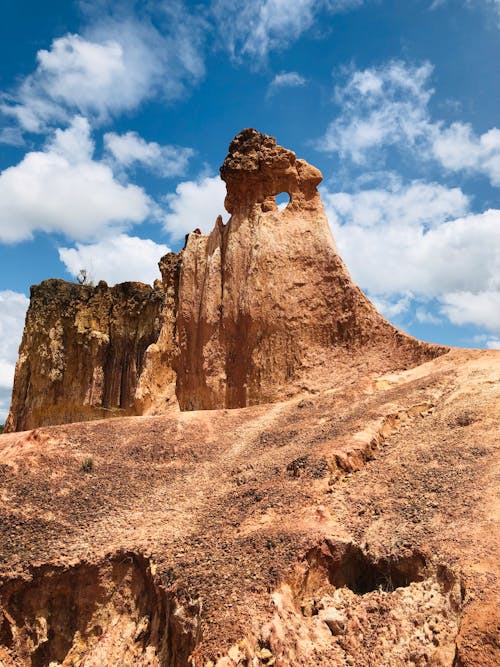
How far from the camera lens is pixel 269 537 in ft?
21.2

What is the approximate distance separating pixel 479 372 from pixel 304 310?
537 centimetres

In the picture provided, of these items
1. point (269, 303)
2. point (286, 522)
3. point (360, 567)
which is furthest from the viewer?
point (269, 303)

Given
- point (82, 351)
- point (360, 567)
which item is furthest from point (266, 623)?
point (82, 351)

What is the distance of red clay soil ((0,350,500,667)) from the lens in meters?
4.97

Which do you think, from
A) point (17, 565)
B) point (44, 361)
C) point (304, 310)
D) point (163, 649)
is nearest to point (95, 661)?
point (163, 649)

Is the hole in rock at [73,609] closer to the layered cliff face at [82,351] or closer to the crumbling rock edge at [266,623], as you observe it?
the crumbling rock edge at [266,623]

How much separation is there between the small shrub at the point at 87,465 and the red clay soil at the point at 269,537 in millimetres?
25

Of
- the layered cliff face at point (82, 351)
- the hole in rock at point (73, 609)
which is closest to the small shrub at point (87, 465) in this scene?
the hole in rock at point (73, 609)

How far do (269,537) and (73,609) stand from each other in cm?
286

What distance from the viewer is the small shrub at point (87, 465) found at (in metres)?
9.24

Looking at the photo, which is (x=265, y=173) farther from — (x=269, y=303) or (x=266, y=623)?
(x=266, y=623)

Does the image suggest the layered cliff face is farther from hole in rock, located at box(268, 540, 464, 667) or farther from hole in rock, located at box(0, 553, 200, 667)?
hole in rock, located at box(268, 540, 464, 667)

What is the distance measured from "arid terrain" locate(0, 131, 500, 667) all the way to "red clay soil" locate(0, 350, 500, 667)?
0.02m

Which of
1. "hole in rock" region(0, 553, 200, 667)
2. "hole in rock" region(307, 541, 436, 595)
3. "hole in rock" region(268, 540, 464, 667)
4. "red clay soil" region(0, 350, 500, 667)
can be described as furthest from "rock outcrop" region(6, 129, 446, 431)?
"hole in rock" region(0, 553, 200, 667)
